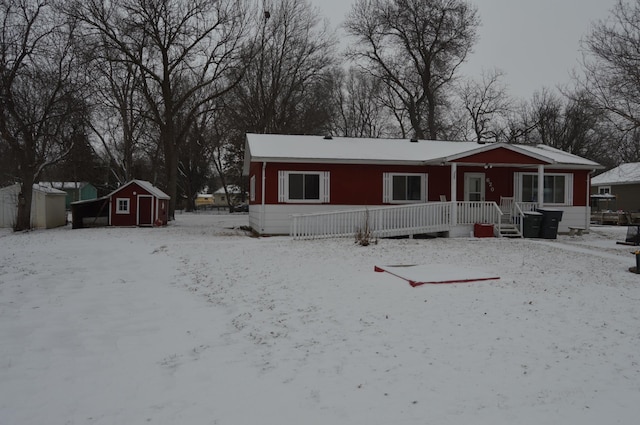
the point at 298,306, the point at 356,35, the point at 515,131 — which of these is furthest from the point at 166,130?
the point at 515,131

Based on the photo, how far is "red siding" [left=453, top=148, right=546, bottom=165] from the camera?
1686cm

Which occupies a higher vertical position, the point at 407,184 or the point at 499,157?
the point at 499,157

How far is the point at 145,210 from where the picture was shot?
76.6 feet

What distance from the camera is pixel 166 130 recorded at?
94.9ft

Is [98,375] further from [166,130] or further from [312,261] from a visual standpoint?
[166,130]

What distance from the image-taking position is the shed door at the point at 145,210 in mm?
23266

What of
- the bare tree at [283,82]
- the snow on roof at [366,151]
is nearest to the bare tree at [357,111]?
the bare tree at [283,82]

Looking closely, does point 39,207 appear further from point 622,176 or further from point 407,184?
point 622,176

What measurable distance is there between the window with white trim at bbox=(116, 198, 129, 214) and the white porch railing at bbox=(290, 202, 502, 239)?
36.0 feet

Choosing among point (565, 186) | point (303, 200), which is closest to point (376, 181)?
point (303, 200)

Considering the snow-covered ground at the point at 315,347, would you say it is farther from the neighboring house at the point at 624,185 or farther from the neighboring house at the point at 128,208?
the neighboring house at the point at 624,185

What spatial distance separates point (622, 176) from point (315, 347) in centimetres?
3847

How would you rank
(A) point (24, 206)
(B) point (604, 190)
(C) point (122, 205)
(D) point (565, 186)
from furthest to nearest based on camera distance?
(B) point (604, 190)
(C) point (122, 205)
(A) point (24, 206)
(D) point (565, 186)

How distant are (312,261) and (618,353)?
6696 mm
